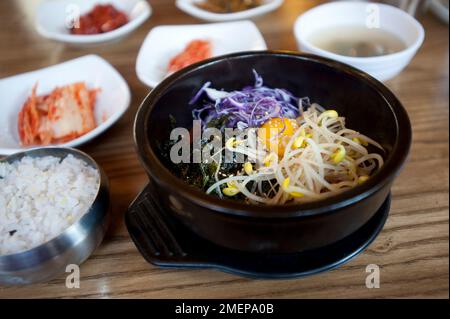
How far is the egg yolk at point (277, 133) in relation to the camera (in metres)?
1.09

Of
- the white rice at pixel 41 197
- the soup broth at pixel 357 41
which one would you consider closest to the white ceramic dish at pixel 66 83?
the white rice at pixel 41 197

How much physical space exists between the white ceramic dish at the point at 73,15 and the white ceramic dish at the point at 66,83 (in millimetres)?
309

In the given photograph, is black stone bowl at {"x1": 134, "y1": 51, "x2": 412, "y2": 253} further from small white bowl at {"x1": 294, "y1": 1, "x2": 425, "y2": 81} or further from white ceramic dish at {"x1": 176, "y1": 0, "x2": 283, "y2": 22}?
white ceramic dish at {"x1": 176, "y1": 0, "x2": 283, "y2": 22}

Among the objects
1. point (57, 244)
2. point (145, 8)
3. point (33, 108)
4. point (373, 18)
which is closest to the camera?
point (57, 244)

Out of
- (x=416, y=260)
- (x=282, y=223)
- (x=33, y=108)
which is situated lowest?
(x=416, y=260)

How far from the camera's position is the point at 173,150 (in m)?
1.11

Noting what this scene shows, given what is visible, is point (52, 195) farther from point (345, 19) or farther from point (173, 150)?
point (345, 19)

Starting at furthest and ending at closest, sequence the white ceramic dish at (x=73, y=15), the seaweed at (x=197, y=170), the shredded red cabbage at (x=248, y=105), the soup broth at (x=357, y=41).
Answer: the white ceramic dish at (x=73, y=15) → the soup broth at (x=357, y=41) → the shredded red cabbage at (x=248, y=105) → the seaweed at (x=197, y=170)

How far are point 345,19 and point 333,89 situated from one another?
0.77 m

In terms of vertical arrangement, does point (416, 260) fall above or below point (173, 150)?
below

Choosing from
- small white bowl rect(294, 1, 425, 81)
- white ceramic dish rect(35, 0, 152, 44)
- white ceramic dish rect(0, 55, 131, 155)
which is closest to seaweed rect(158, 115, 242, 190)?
white ceramic dish rect(0, 55, 131, 155)

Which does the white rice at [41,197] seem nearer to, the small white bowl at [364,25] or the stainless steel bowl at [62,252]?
the stainless steel bowl at [62,252]

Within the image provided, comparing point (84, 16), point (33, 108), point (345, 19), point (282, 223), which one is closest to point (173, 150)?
point (282, 223)

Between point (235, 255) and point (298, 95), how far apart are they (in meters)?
0.62
